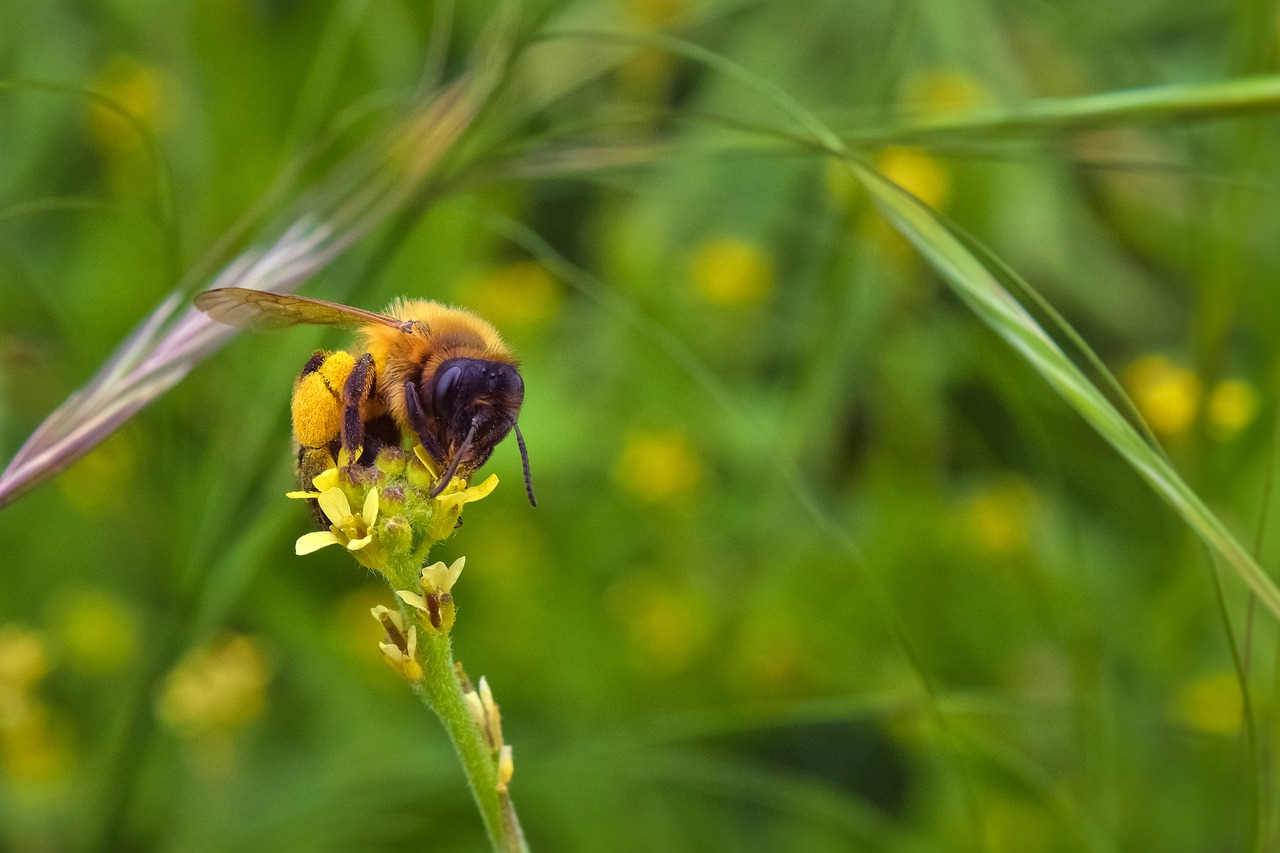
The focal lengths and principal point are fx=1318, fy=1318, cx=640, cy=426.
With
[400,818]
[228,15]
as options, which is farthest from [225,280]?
[228,15]

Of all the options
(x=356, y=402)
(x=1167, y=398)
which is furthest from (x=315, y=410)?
(x=1167, y=398)

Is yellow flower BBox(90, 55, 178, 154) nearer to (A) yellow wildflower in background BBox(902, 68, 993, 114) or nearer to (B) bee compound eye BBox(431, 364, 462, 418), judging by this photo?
(A) yellow wildflower in background BBox(902, 68, 993, 114)

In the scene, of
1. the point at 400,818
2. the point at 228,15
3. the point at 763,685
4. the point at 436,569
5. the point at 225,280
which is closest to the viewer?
the point at 436,569

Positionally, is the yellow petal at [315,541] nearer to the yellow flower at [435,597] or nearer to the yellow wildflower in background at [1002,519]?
the yellow flower at [435,597]

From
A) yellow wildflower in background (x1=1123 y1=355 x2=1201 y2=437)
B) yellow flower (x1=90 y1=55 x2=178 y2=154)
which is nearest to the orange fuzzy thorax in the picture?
yellow wildflower in background (x1=1123 y1=355 x2=1201 y2=437)

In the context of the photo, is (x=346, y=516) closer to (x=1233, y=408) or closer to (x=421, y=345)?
(x=421, y=345)

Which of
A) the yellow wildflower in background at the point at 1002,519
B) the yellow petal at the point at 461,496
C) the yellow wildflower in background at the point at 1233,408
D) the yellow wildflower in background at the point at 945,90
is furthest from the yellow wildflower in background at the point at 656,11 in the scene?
the yellow petal at the point at 461,496

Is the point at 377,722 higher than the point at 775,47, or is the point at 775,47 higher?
the point at 775,47

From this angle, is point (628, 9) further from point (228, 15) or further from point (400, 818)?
point (400, 818)
